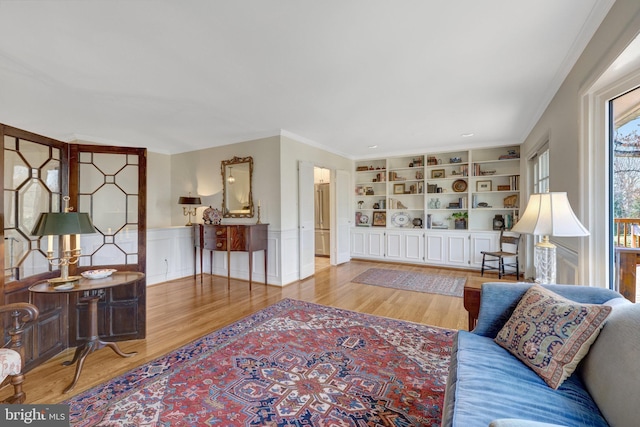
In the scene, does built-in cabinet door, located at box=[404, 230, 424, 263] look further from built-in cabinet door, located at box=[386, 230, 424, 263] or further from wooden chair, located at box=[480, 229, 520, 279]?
wooden chair, located at box=[480, 229, 520, 279]

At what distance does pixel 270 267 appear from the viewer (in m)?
4.41

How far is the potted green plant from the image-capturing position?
18.0ft

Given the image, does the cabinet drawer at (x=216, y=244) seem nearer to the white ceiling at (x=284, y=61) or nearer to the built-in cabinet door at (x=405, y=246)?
the white ceiling at (x=284, y=61)

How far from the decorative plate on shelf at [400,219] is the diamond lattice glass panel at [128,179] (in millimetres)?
4918

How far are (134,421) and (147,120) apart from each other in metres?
3.52

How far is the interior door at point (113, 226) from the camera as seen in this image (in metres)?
2.42

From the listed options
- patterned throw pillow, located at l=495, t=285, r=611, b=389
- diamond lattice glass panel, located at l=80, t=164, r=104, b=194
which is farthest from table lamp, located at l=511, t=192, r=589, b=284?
diamond lattice glass panel, located at l=80, t=164, r=104, b=194

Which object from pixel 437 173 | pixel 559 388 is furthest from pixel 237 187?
pixel 559 388

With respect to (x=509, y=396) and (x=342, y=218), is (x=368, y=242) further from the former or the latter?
(x=509, y=396)

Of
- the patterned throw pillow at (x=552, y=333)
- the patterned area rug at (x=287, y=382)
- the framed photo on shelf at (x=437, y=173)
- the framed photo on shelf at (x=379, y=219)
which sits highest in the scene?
the framed photo on shelf at (x=437, y=173)

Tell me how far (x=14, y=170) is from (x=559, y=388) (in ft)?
11.7

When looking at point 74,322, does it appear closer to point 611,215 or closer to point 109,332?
point 109,332

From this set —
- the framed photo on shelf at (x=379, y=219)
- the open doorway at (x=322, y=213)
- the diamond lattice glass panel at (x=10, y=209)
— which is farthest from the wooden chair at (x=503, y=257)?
the diamond lattice glass panel at (x=10, y=209)

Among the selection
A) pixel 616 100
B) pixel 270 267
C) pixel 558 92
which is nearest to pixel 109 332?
pixel 270 267
